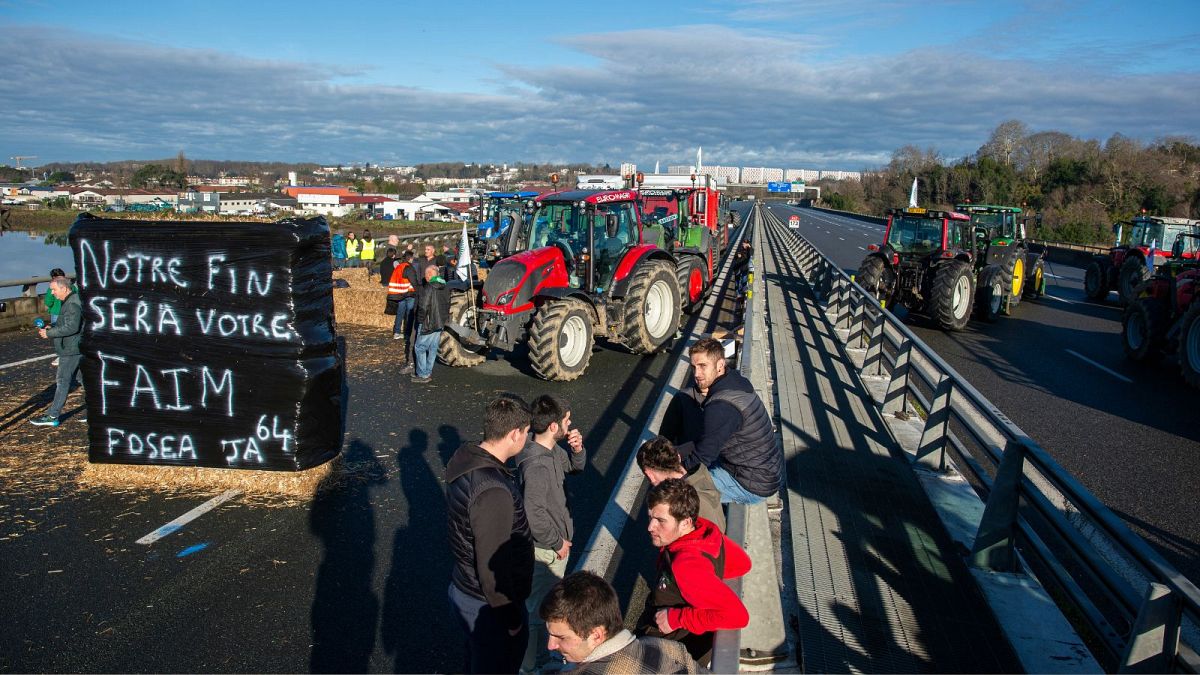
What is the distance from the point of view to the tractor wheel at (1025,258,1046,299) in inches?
785

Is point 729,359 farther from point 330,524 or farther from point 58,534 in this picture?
point 58,534

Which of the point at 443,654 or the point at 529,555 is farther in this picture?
the point at 443,654

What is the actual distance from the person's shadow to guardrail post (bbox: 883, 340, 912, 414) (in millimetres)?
5466

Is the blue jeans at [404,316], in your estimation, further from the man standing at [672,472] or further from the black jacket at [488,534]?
the black jacket at [488,534]

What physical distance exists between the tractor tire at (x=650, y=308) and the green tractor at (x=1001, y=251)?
298 inches

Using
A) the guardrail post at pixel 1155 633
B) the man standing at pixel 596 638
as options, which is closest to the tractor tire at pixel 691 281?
the guardrail post at pixel 1155 633

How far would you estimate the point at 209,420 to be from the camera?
650cm

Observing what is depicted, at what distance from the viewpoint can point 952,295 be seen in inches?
564

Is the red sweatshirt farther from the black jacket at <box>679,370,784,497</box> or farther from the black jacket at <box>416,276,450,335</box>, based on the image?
the black jacket at <box>416,276,450,335</box>

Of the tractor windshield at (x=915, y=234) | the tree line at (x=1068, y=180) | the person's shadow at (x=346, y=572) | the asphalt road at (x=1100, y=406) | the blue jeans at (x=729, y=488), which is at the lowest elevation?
the person's shadow at (x=346, y=572)

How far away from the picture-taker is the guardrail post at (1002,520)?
4855mm

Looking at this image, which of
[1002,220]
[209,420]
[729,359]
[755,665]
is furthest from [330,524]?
[1002,220]

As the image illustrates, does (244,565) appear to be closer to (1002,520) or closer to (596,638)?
(596,638)

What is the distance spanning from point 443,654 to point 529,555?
124 centimetres
